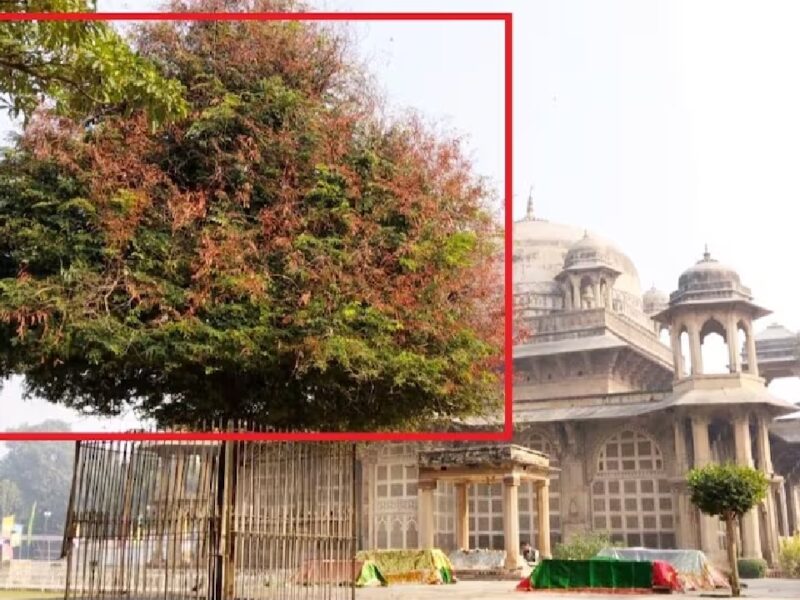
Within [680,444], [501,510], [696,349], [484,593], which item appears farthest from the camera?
[501,510]

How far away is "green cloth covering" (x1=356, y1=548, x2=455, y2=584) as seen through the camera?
1962 cm

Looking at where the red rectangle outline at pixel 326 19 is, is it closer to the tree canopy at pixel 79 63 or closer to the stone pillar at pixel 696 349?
the tree canopy at pixel 79 63

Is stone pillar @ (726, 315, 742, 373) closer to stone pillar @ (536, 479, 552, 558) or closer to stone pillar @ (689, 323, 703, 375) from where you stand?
stone pillar @ (689, 323, 703, 375)

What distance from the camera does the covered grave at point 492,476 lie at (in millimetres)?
22531

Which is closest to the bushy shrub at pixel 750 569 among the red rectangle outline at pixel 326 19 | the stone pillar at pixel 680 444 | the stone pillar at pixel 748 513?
the stone pillar at pixel 748 513

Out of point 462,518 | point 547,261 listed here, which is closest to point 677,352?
point 462,518

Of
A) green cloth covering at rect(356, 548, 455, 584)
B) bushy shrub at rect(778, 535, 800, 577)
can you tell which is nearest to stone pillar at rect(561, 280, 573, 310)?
bushy shrub at rect(778, 535, 800, 577)

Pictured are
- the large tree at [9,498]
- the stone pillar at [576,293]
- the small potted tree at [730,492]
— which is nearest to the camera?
the small potted tree at [730,492]

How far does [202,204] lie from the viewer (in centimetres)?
1119

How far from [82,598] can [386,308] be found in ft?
15.7

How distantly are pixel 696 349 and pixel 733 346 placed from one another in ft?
3.46

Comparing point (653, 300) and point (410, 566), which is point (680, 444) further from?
point (653, 300)

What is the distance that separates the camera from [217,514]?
1066 centimetres

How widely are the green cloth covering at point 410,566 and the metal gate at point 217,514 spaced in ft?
26.8
